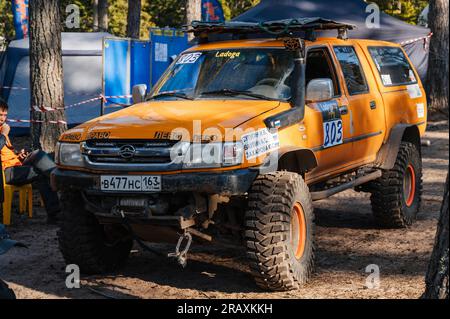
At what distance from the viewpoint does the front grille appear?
6.05m

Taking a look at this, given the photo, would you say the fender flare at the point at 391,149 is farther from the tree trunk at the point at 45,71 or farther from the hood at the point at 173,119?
the tree trunk at the point at 45,71

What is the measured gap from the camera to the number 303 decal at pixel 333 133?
289 inches

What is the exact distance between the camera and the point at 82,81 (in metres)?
18.2

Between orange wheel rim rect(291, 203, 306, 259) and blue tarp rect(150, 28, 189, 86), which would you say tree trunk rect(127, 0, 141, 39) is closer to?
blue tarp rect(150, 28, 189, 86)

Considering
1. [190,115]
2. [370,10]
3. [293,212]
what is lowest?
[293,212]

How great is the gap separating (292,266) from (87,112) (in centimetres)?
1247

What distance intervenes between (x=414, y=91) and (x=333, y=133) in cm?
235

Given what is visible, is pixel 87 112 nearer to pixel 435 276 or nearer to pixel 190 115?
pixel 190 115

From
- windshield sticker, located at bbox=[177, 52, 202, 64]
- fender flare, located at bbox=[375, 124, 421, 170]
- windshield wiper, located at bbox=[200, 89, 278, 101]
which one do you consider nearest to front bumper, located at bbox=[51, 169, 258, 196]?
windshield wiper, located at bbox=[200, 89, 278, 101]

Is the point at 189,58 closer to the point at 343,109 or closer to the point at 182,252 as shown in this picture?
the point at 343,109

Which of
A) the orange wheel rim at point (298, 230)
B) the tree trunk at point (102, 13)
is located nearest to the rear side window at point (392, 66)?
the orange wheel rim at point (298, 230)

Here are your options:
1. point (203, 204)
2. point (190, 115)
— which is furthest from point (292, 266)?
point (190, 115)

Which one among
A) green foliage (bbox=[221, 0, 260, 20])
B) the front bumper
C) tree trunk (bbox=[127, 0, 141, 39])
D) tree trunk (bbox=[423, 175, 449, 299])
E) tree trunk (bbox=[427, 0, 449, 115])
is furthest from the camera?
green foliage (bbox=[221, 0, 260, 20])

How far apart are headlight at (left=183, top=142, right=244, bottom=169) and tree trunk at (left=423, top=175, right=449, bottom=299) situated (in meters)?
1.96
